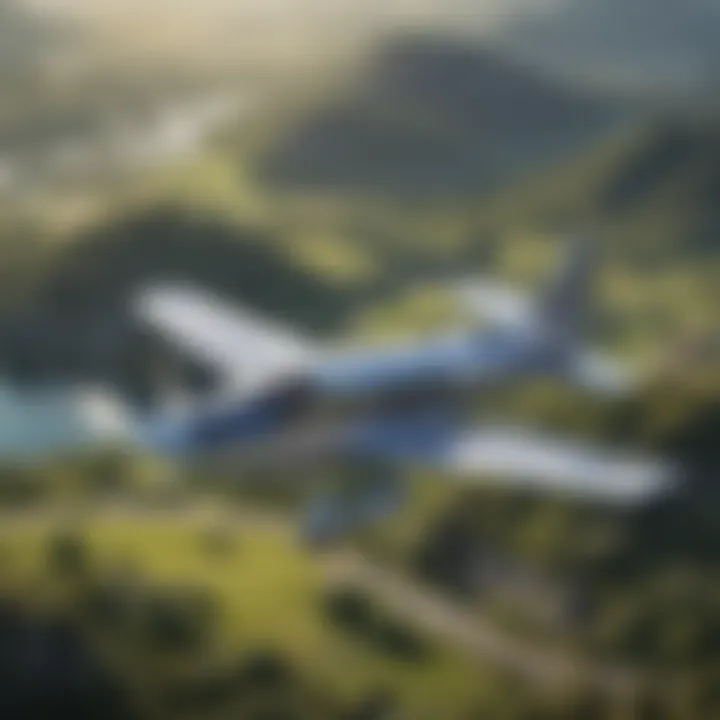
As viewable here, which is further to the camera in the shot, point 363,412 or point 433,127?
point 433,127

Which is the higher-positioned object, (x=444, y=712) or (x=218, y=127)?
(x=218, y=127)

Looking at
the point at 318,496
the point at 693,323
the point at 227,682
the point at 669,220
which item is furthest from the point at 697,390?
the point at 227,682

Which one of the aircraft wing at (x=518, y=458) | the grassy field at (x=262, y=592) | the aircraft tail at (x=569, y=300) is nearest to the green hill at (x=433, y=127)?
the aircraft tail at (x=569, y=300)

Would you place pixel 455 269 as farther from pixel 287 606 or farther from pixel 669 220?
pixel 287 606

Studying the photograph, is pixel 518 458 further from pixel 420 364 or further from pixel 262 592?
pixel 262 592

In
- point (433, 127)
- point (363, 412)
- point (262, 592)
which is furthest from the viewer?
point (433, 127)

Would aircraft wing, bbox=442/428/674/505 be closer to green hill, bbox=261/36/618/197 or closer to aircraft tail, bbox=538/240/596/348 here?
aircraft tail, bbox=538/240/596/348

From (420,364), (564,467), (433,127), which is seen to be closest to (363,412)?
(420,364)
